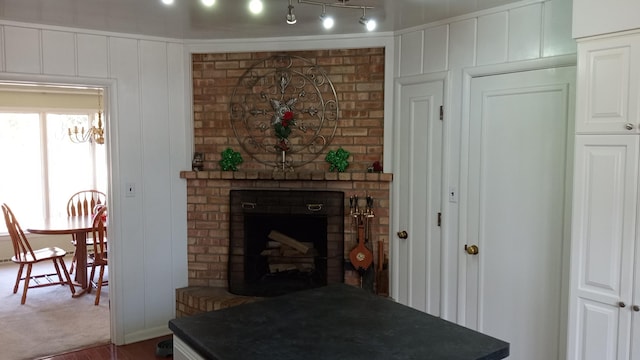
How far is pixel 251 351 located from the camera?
4.96 feet

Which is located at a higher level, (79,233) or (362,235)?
(362,235)

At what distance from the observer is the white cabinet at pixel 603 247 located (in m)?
2.13

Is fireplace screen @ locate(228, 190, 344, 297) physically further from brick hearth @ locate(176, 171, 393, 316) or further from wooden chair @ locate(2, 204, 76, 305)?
wooden chair @ locate(2, 204, 76, 305)

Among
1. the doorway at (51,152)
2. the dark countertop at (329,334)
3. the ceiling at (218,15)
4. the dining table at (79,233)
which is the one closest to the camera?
the dark countertop at (329,334)

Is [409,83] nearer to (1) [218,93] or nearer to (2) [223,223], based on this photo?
(1) [218,93]

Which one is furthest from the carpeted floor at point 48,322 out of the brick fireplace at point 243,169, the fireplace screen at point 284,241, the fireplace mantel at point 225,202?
the fireplace screen at point 284,241

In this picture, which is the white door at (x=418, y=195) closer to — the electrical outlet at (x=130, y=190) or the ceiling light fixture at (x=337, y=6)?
the ceiling light fixture at (x=337, y=6)

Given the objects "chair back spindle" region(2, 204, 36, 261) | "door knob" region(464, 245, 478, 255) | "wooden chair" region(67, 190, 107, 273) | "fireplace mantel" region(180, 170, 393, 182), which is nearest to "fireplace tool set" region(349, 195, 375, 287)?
"fireplace mantel" region(180, 170, 393, 182)

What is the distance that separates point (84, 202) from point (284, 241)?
3.70 metres

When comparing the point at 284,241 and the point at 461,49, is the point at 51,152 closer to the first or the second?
the point at 284,241

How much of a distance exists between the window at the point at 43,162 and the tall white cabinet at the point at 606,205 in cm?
580

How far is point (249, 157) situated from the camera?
13.1 feet

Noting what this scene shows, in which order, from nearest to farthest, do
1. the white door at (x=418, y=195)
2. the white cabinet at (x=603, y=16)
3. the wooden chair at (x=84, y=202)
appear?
the white cabinet at (x=603, y=16) → the white door at (x=418, y=195) → the wooden chair at (x=84, y=202)

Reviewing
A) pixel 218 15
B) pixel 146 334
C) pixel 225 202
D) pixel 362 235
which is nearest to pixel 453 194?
pixel 362 235
